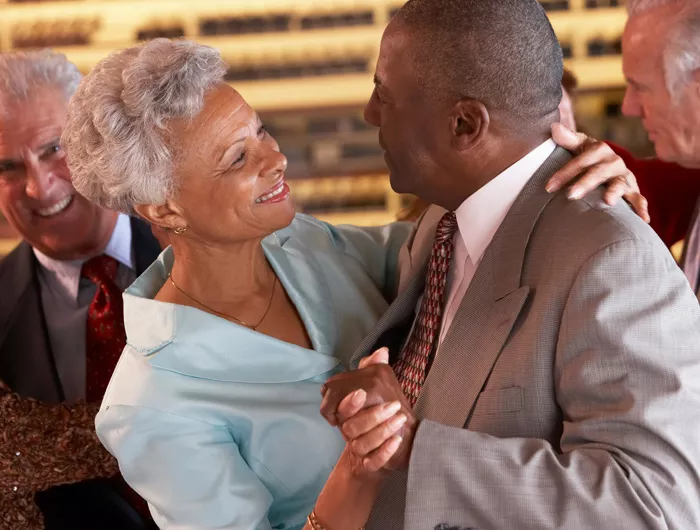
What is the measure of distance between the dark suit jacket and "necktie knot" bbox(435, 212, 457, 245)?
0.88 m

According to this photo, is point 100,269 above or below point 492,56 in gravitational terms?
below

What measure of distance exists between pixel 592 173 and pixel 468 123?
21cm

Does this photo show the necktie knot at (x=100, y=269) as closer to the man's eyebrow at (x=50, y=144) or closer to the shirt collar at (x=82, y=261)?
the shirt collar at (x=82, y=261)

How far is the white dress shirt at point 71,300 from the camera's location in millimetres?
2234

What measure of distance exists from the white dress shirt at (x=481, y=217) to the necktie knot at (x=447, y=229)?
23mm

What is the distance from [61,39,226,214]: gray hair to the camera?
5.38 feet

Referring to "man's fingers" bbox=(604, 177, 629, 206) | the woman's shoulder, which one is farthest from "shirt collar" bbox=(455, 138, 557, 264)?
the woman's shoulder

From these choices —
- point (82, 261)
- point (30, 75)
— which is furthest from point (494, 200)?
point (30, 75)

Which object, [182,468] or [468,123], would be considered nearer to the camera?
[468,123]

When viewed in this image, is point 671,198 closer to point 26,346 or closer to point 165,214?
point 165,214

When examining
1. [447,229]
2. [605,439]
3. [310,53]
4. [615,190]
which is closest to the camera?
[605,439]

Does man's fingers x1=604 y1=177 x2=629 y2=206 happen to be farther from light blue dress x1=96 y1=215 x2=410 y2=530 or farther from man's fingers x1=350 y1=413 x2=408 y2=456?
light blue dress x1=96 y1=215 x2=410 y2=530

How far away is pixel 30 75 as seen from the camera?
228cm

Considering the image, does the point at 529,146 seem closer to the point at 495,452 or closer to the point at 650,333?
the point at 650,333
